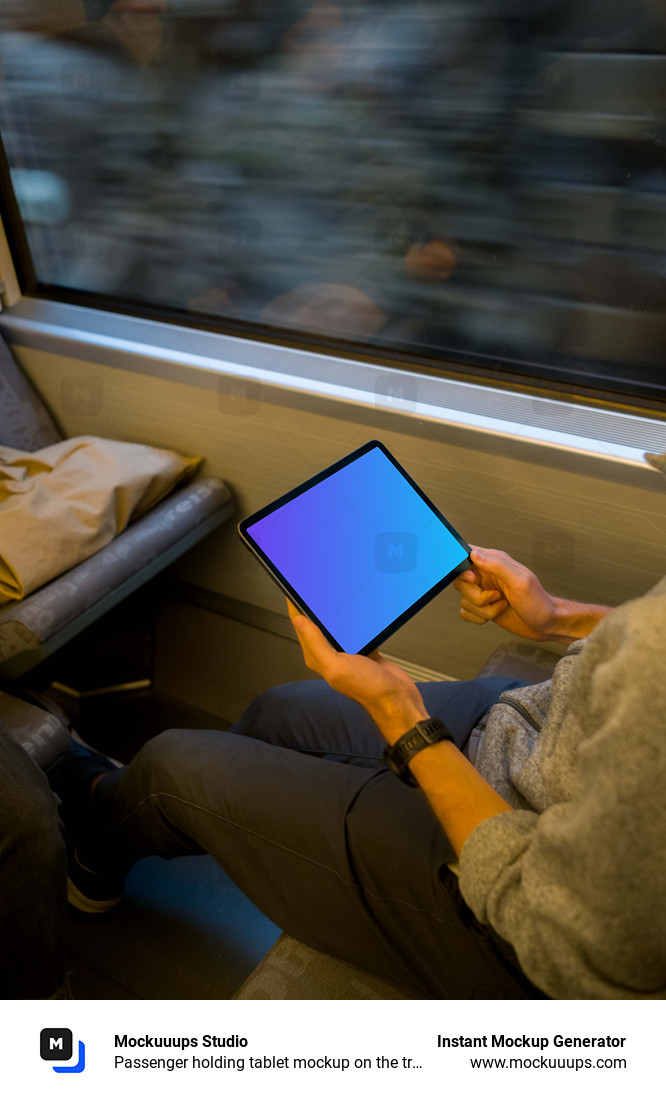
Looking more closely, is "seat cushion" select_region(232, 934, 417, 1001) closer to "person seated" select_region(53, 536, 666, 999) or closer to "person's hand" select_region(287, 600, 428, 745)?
"person seated" select_region(53, 536, 666, 999)

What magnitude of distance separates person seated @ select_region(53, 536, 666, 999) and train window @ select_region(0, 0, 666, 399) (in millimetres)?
714

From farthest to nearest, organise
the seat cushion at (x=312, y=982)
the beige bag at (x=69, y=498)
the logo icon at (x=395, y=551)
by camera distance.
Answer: the beige bag at (x=69, y=498)
the logo icon at (x=395, y=551)
the seat cushion at (x=312, y=982)

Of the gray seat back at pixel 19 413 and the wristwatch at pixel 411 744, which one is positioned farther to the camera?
the gray seat back at pixel 19 413

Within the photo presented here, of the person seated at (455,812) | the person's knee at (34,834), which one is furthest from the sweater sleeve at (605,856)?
the person's knee at (34,834)

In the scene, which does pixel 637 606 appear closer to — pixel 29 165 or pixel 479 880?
pixel 479 880

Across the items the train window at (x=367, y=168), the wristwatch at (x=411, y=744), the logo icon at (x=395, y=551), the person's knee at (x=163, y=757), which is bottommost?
the person's knee at (x=163, y=757)

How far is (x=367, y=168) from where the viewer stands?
1723mm

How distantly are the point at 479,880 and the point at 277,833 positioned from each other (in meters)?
0.37

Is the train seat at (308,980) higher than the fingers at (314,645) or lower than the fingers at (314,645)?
lower

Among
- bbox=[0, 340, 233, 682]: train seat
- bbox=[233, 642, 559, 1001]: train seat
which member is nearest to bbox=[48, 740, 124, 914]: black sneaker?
bbox=[0, 340, 233, 682]: train seat

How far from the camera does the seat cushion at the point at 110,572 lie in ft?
5.20

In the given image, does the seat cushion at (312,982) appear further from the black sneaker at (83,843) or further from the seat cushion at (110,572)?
the seat cushion at (110,572)

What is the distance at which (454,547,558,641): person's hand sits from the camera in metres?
1.31

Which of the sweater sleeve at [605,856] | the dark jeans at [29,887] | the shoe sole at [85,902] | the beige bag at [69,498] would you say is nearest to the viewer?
the sweater sleeve at [605,856]
